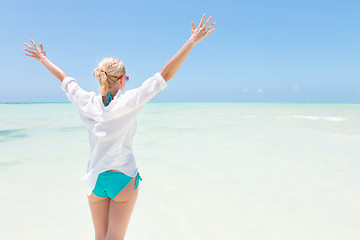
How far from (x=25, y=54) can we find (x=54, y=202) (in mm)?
2444

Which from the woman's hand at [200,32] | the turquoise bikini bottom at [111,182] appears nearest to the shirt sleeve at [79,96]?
the turquoise bikini bottom at [111,182]

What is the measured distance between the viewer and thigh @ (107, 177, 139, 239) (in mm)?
1739

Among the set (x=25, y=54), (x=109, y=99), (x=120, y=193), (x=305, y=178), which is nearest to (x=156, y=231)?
(x=120, y=193)

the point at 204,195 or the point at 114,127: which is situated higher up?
the point at 114,127

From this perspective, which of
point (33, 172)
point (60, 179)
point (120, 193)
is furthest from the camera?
point (33, 172)

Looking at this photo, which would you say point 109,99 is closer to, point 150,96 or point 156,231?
point 150,96

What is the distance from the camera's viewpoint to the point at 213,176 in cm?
489

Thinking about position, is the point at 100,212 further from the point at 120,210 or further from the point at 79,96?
the point at 79,96

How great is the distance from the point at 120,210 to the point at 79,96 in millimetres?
836

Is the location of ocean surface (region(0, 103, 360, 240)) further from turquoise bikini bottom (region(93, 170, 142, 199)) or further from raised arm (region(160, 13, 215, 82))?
raised arm (region(160, 13, 215, 82))

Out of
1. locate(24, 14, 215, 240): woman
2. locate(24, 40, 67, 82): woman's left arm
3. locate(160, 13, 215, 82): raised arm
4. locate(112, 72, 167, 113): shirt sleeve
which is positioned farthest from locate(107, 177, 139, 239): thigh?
locate(24, 40, 67, 82): woman's left arm

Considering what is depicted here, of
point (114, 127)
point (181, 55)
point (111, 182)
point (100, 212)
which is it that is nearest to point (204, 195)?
point (100, 212)

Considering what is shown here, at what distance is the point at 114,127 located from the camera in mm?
1585

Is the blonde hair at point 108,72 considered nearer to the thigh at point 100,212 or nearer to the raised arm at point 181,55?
the raised arm at point 181,55
